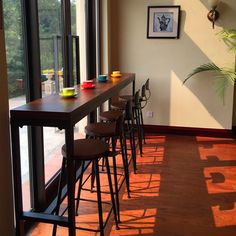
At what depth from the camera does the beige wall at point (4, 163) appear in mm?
A: 1910

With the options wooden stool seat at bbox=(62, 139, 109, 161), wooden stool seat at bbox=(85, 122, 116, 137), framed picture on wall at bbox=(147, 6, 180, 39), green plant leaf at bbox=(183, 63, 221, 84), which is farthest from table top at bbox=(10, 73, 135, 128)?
framed picture on wall at bbox=(147, 6, 180, 39)

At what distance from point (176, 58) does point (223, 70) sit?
2.34 ft

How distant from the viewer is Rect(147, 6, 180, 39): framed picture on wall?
4.93m

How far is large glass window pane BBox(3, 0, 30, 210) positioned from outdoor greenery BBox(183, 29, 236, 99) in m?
3.03

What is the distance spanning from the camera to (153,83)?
17.2ft

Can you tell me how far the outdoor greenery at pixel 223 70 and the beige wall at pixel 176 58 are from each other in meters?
0.08

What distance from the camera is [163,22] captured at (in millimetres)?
4996

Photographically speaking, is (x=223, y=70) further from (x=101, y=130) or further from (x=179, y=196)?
(x=101, y=130)

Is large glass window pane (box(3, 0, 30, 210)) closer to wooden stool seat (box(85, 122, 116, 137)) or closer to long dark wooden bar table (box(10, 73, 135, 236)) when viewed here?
long dark wooden bar table (box(10, 73, 135, 236))

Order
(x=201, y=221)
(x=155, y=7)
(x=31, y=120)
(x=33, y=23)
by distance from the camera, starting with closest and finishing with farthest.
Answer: (x=31, y=120)
(x=33, y=23)
(x=201, y=221)
(x=155, y=7)

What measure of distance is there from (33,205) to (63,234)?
0.39 metres

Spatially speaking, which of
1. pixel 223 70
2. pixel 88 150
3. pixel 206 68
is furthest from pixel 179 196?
pixel 223 70

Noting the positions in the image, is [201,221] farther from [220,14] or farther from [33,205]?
[220,14]

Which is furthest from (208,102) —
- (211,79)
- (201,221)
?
(201,221)
